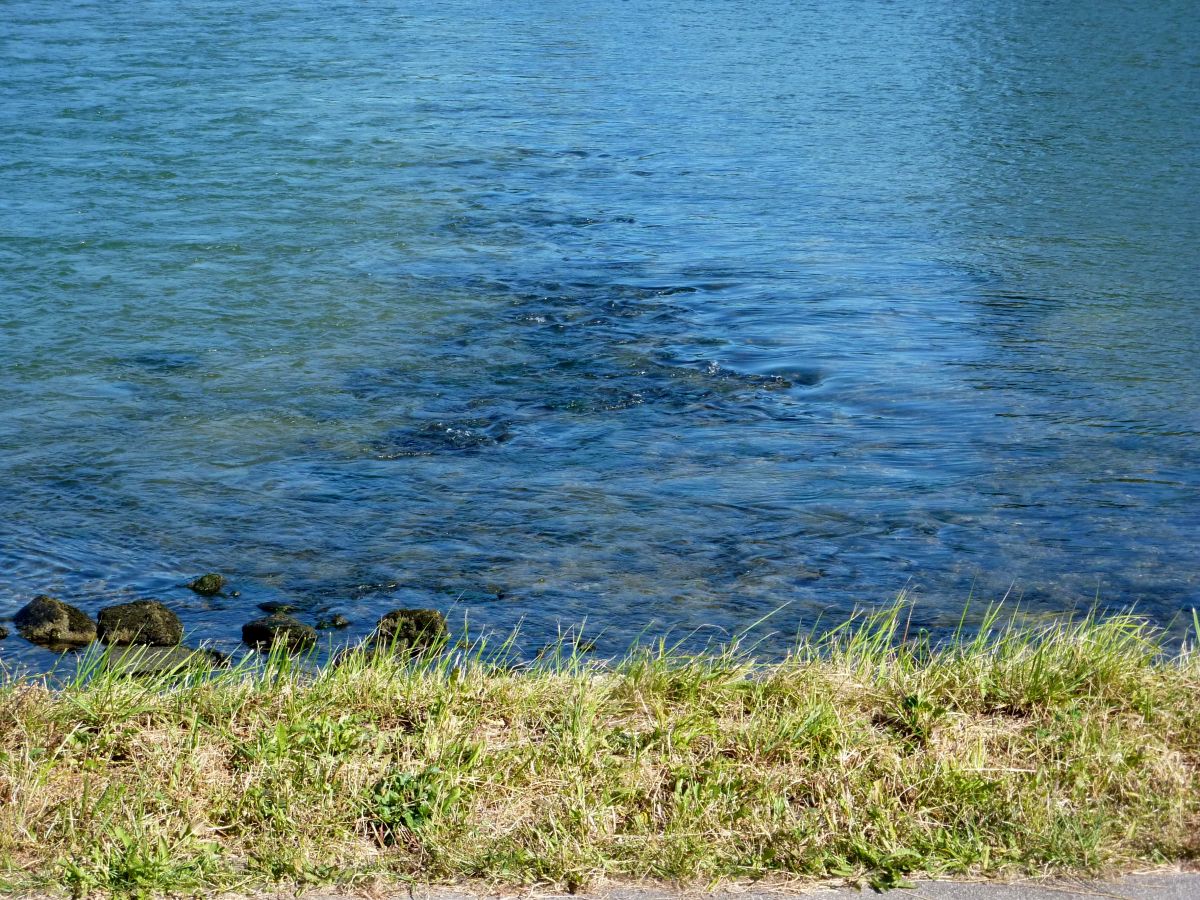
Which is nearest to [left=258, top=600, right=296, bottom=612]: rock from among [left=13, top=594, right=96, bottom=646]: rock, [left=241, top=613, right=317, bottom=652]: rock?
[left=241, top=613, right=317, bottom=652]: rock

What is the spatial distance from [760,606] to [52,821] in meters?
3.37

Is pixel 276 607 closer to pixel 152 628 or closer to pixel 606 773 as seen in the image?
pixel 152 628

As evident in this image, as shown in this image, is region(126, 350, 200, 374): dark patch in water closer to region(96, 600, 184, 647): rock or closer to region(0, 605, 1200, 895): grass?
region(96, 600, 184, 647): rock

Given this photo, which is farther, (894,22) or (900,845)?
(894,22)

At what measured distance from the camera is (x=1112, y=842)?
136 inches

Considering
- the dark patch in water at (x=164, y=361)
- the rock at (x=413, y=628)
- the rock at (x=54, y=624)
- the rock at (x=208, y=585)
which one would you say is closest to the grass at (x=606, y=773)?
the rock at (x=413, y=628)

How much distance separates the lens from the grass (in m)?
3.41

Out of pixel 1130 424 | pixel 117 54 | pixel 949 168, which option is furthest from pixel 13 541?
pixel 117 54

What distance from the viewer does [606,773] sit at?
3.76 meters

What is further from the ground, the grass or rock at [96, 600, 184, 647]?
the grass

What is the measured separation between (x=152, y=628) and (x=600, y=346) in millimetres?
4514

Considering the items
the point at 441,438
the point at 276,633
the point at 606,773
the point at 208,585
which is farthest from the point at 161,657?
the point at 441,438

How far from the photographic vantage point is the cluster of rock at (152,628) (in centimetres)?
555

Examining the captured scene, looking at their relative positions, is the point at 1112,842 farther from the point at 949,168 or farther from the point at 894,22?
the point at 894,22
